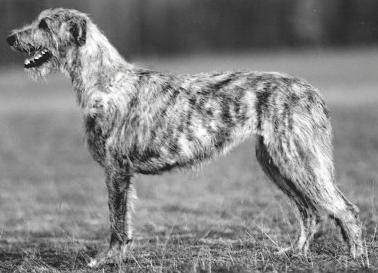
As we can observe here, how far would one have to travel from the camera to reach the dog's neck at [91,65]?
25.9 ft

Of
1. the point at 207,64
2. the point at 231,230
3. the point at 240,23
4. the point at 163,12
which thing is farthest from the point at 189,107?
the point at 163,12

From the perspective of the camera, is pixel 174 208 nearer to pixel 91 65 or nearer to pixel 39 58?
pixel 91 65

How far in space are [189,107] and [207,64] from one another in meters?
35.8

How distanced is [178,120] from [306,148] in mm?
1399

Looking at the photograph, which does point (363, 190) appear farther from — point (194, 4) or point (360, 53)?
point (194, 4)

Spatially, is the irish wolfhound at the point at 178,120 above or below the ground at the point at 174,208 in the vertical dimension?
above

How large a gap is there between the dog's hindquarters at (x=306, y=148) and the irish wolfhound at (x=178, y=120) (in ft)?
0.03

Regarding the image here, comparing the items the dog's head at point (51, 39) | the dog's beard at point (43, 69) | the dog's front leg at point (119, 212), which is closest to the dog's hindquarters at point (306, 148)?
the dog's front leg at point (119, 212)

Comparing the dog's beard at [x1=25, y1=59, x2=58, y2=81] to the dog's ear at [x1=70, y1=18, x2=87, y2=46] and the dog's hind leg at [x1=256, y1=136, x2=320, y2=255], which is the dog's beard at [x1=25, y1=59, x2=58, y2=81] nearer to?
the dog's ear at [x1=70, y1=18, x2=87, y2=46]

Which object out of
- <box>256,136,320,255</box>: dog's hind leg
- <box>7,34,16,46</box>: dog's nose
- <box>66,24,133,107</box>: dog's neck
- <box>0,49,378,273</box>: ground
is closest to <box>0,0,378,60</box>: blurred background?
<box>0,49,378,273</box>: ground

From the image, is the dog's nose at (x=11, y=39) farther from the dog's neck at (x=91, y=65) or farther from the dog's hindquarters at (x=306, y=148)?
the dog's hindquarters at (x=306, y=148)

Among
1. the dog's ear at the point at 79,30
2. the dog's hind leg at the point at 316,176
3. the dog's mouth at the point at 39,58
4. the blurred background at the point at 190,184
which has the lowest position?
the blurred background at the point at 190,184

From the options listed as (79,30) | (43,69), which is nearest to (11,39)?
(43,69)

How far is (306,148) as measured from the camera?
7406mm
